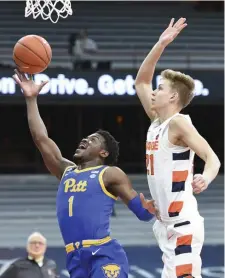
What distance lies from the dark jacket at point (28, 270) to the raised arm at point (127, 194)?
3.01 metres

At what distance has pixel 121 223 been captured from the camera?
13719 mm

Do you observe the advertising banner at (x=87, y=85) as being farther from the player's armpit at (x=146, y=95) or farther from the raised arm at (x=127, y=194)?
the raised arm at (x=127, y=194)

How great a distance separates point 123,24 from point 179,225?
12154 mm

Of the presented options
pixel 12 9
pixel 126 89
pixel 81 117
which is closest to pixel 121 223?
pixel 126 89

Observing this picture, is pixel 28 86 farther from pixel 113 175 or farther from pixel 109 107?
pixel 109 107

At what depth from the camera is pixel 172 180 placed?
4520 mm

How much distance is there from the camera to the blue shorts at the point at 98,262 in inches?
184

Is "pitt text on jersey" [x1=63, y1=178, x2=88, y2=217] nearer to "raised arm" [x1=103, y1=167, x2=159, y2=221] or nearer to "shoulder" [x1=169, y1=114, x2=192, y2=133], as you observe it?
"raised arm" [x1=103, y1=167, x2=159, y2=221]

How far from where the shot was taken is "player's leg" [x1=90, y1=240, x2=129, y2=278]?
15.3ft

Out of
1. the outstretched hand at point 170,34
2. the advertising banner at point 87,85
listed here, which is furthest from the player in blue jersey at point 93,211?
the advertising banner at point 87,85

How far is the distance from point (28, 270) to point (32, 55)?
2.84m

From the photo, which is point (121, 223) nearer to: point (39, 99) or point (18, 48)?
→ point (39, 99)

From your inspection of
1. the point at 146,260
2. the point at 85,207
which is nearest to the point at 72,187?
the point at 85,207

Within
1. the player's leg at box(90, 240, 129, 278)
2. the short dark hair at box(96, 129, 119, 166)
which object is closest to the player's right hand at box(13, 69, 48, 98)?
the short dark hair at box(96, 129, 119, 166)
